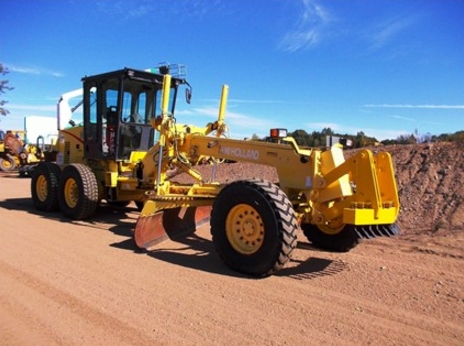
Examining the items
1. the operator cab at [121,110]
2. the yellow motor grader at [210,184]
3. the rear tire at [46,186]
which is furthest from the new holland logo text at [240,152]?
the rear tire at [46,186]

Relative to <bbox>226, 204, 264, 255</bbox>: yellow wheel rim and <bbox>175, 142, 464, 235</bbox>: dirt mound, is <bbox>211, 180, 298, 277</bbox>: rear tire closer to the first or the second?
<bbox>226, 204, 264, 255</bbox>: yellow wheel rim

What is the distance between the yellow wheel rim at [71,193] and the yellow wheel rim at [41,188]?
1.09 meters

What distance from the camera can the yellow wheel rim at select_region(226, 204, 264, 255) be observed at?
5.33 metres

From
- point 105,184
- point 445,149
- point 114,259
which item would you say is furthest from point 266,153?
point 445,149

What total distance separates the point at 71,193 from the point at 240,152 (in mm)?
4489

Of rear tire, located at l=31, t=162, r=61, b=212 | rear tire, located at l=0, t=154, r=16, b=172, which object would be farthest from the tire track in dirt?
rear tire, located at l=0, t=154, r=16, b=172

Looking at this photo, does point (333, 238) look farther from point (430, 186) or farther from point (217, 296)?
point (430, 186)

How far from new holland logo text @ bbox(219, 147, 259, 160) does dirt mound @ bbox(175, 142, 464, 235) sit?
1.57m

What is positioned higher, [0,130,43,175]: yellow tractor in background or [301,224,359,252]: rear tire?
[0,130,43,175]: yellow tractor in background

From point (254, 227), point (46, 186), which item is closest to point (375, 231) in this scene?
point (254, 227)

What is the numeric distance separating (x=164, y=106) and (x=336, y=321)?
504 cm

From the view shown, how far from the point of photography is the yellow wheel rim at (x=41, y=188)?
10.1 metres

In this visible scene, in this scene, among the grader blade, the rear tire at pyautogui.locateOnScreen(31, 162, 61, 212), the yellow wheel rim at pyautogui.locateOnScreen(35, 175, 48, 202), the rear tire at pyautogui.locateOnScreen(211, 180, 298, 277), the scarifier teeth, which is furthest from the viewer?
the yellow wheel rim at pyautogui.locateOnScreen(35, 175, 48, 202)

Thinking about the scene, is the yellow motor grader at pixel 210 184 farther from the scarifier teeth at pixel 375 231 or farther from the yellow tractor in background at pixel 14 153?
the yellow tractor in background at pixel 14 153
